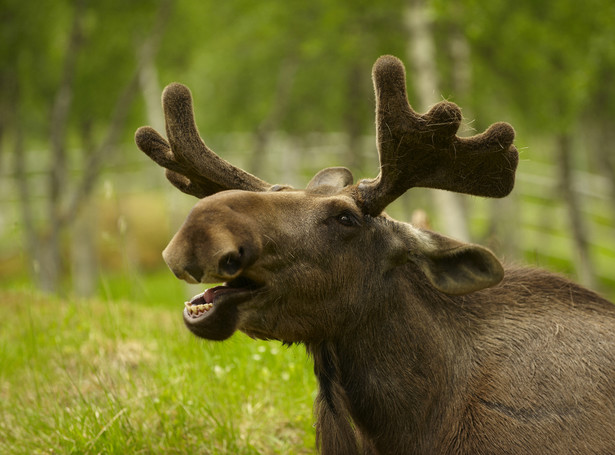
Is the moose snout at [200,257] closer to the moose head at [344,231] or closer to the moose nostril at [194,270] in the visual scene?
the moose nostril at [194,270]

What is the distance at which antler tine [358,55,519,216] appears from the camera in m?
3.80

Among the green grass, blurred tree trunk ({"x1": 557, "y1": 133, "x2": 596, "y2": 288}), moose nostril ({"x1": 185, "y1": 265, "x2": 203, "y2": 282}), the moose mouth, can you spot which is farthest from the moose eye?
blurred tree trunk ({"x1": 557, "y1": 133, "x2": 596, "y2": 288})

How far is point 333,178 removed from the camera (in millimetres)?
4469

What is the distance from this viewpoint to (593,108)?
68.4 feet

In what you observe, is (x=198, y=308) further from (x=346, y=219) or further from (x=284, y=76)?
(x=284, y=76)

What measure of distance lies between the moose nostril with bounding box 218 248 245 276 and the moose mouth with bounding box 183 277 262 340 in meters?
0.26

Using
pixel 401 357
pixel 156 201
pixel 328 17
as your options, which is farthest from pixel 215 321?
pixel 156 201

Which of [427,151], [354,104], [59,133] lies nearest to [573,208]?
[354,104]

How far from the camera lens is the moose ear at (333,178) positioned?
4.40 m

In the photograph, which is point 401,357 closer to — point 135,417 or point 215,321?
point 215,321

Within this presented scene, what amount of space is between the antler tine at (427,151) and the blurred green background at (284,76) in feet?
28.9

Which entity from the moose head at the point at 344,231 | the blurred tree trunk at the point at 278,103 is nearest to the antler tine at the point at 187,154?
the moose head at the point at 344,231

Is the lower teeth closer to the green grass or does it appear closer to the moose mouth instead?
the moose mouth

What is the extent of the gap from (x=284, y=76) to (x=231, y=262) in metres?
18.1
